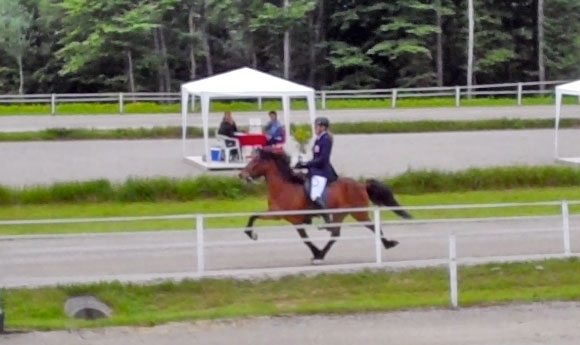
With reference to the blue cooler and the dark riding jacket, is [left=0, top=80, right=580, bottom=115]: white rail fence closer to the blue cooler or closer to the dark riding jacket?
the blue cooler

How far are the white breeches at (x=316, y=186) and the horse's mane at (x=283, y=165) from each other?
0.19 metres

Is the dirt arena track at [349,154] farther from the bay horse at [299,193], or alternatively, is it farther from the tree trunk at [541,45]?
the tree trunk at [541,45]

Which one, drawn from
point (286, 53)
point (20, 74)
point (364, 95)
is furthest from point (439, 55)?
point (20, 74)

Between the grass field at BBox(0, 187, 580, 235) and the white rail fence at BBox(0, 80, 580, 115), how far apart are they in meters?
24.8

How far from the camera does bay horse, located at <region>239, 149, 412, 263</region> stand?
17.5 m

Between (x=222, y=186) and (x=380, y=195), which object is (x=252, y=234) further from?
(x=222, y=186)

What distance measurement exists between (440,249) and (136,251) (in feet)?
14.3

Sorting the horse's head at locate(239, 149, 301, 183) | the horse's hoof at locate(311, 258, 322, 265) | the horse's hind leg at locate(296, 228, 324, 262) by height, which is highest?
the horse's head at locate(239, 149, 301, 183)

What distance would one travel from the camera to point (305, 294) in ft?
52.3

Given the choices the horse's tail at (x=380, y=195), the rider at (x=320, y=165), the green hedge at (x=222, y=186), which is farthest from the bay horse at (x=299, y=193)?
the green hedge at (x=222, y=186)

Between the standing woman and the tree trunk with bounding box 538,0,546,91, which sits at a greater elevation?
the tree trunk with bounding box 538,0,546,91

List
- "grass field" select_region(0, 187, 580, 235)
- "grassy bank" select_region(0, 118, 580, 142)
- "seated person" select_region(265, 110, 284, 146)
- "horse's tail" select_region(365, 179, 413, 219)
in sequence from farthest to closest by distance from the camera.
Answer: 1. "grassy bank" select_region(0, 118, 580, 142)
2. "seated person" select_region(265, 110, 284, 146)
3. "grass field" select_region(0, 187, 580, 235)
4. "horse's tail" select_region(365, 179, 413, 219)

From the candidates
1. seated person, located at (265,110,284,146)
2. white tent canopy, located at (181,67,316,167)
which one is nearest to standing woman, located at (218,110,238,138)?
white tent canopy, located at (181,67,316,167)

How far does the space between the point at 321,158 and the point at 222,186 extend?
789cm
